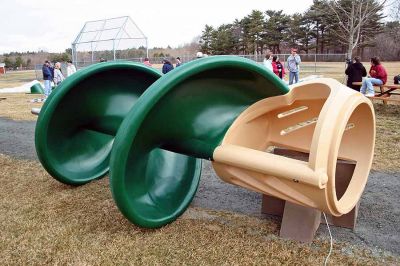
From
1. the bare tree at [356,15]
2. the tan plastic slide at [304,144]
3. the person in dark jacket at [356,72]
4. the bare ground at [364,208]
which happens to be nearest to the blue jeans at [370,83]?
the person in dark jacket at [356,72]

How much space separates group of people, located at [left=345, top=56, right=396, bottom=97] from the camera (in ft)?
31.2

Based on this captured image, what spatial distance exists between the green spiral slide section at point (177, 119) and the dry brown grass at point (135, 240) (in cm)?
22

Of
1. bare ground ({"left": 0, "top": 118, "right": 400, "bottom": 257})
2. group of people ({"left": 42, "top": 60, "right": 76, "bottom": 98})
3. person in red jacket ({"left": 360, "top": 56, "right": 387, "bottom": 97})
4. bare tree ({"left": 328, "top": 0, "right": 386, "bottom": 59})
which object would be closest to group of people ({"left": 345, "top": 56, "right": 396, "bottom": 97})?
person in red jacket ({"left": 360, "top": 56, "right": 387, "bottom": 97})

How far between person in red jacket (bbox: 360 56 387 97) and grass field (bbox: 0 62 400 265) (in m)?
7.33

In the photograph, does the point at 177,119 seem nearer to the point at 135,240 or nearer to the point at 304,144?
the point at 135,240

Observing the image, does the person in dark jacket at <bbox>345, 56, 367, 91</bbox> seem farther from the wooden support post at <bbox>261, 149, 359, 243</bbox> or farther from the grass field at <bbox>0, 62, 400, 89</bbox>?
the grass field at <bbox>0, 62, 400, 89</bbox>

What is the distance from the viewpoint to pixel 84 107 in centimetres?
397

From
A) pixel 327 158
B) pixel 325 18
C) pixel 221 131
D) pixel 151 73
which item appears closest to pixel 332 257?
pixel 327 158

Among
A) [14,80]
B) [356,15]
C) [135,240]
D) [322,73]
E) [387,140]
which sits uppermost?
[356,15]

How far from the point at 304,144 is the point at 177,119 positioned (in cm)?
124

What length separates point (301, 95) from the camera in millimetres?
3082

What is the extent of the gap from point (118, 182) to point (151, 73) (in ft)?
5.03

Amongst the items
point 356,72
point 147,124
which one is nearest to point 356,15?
point 356,72

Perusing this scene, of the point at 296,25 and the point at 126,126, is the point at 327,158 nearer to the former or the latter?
the point at 126,126
